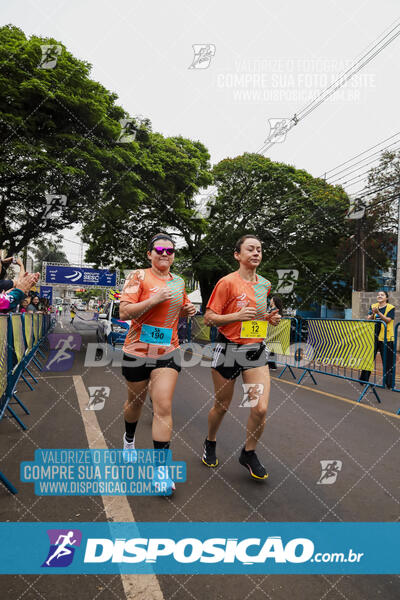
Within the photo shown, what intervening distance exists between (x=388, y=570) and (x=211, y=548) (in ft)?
3.25

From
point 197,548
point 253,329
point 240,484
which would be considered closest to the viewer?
point 197,548

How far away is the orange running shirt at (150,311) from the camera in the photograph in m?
3.66

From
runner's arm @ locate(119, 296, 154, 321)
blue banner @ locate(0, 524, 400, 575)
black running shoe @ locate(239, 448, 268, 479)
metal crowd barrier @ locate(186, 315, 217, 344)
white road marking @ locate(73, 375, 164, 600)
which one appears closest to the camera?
white road marking @ locate(73, 375, 164, 600)

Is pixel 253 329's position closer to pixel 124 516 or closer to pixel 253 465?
A: pixel 253 465

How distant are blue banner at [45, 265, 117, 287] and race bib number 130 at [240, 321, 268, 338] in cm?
2759

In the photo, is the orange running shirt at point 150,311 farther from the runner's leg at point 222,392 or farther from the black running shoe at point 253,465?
the black running shoe at point 253,465

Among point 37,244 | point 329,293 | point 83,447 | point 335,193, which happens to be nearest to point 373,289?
point 329,293

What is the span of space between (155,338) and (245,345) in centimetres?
78

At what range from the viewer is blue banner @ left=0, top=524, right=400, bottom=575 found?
2504 mm

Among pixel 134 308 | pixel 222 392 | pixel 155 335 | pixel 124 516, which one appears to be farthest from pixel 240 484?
pixel 134 308

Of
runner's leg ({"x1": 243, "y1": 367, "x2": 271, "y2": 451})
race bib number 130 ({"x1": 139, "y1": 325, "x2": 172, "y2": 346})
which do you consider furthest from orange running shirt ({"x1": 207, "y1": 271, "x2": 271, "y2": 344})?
race bib number 130 ({"x1": 139, "y1": 325, "x2": 172, "y2": 346})

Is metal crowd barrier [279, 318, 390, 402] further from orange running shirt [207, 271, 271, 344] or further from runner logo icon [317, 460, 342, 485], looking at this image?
orange running shirt [207, 271, 271, 344]

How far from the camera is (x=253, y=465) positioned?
384 centimetres

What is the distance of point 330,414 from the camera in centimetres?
640
